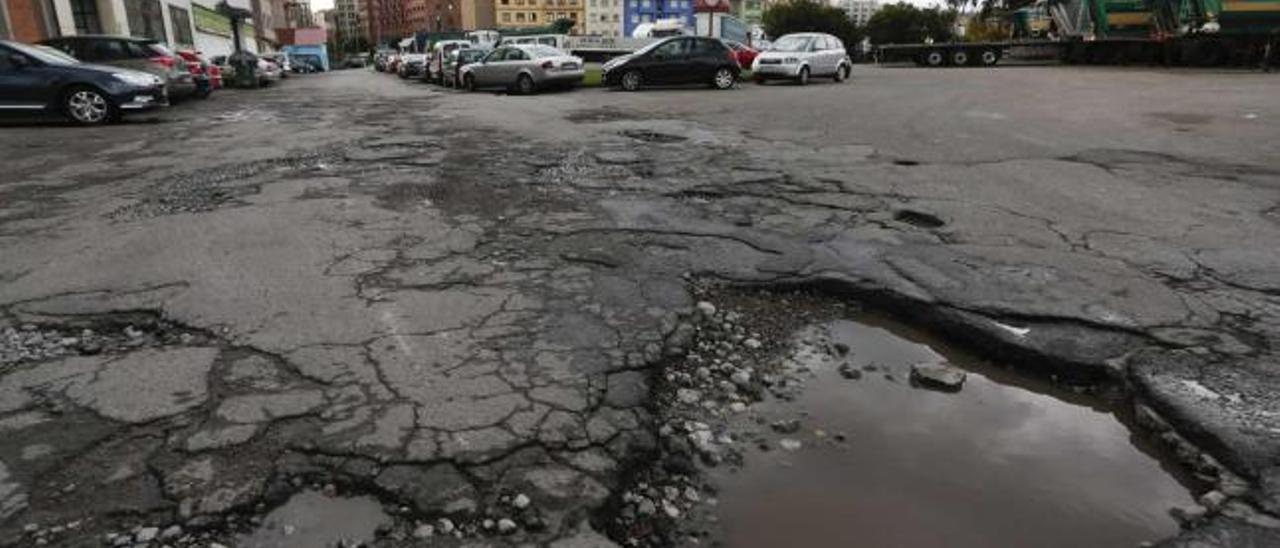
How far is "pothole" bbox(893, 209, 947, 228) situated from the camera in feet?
20.1

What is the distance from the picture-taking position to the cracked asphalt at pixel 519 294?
2.75 metres

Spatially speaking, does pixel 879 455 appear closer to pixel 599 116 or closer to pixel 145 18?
pixel 599 116

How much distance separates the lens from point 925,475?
9.84 ft

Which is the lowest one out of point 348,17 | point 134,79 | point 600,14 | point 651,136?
point 651,136

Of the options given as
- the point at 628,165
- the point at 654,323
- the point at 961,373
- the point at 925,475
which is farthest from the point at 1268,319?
the point at 628,165

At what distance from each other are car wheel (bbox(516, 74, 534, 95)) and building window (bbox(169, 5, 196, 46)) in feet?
76.3

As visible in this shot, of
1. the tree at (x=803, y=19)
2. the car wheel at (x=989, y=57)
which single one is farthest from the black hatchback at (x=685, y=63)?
the tree at (x=803, y=19)

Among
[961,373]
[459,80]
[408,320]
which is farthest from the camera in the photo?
[459,80]

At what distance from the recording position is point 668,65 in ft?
68.8

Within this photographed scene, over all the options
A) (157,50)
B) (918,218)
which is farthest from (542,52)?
(918,218)

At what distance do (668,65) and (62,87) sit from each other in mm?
13307

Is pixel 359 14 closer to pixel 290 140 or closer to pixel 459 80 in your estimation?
pixel 459 80

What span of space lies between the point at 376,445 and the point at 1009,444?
8.27 feet

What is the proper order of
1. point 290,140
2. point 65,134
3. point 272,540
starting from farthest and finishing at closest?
1. point 65,134
2. point 290,140
3. point 272,540
